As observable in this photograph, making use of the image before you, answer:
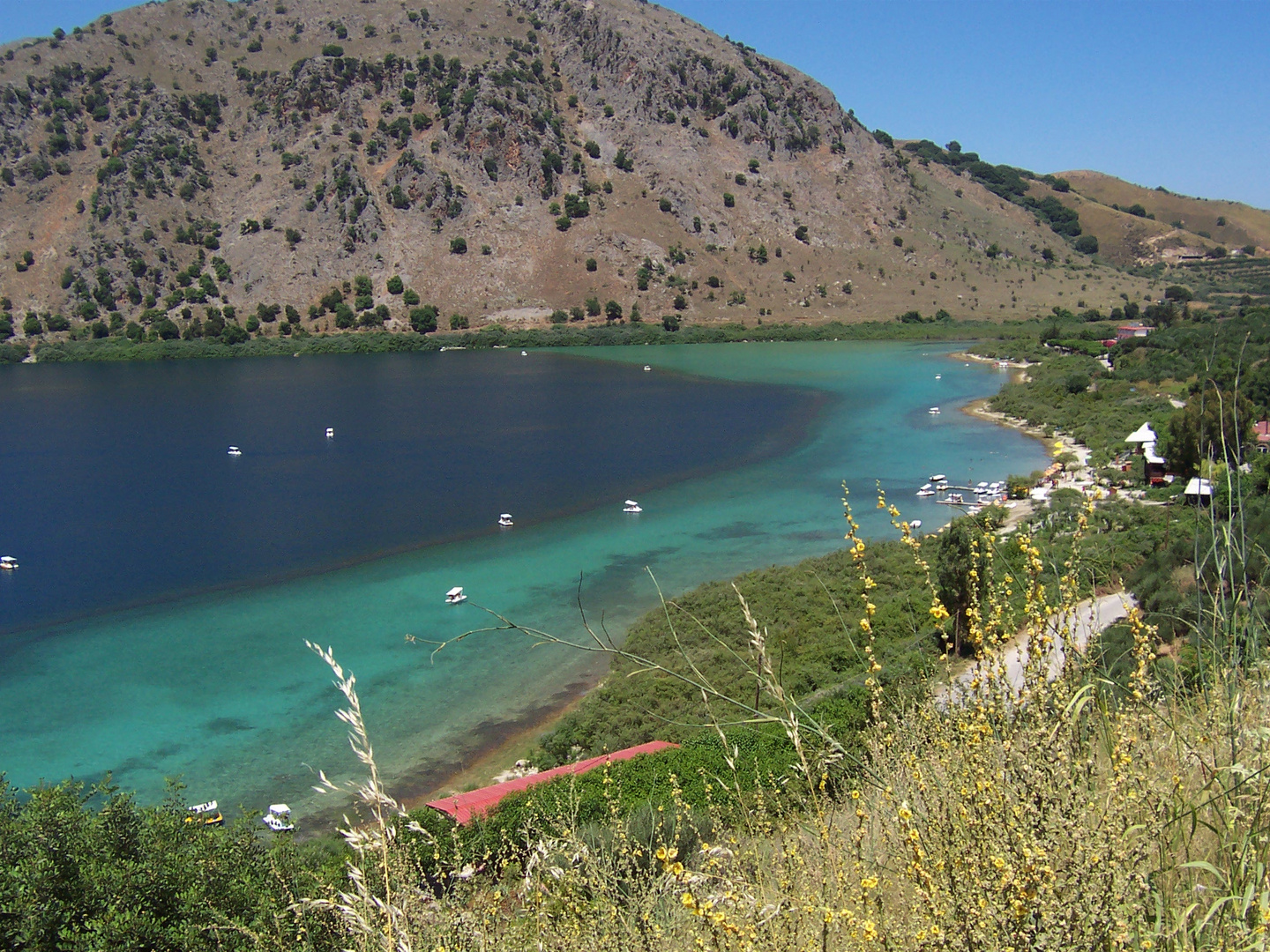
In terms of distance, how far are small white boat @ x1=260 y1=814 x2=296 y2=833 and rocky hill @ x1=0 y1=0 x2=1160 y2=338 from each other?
73780mm

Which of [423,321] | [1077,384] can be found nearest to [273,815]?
[1077,384]

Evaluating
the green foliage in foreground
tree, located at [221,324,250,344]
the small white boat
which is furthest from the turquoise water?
tree, located at [221,324,250,344]

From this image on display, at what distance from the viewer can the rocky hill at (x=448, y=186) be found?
277 ft

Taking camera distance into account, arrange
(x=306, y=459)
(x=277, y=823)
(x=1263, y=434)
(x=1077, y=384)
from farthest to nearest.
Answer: (x=1077, y=384) → (x=306, y=459) → (x=1263, y=434) → (x=277, y=823)

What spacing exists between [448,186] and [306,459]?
203 feet

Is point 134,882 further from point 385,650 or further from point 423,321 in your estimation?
point 423,321

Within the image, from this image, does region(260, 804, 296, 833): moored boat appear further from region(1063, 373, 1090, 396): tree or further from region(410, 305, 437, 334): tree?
region(410, 305, 437, 334): tree

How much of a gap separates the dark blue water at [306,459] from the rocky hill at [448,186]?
2435 centimetres

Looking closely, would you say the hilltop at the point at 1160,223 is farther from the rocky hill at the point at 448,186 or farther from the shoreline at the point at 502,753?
the shoreline at the point at 502,753

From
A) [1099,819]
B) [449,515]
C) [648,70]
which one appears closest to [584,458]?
[449,515]

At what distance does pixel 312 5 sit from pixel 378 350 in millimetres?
62498

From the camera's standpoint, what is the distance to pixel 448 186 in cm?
9038

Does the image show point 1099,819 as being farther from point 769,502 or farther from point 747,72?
point 747,72

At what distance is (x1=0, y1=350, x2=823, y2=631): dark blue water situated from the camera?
25109 mm
